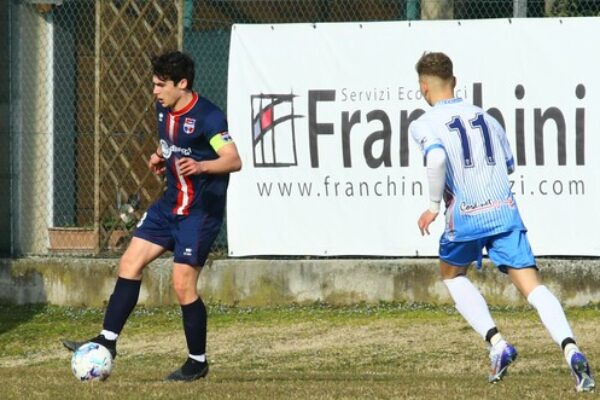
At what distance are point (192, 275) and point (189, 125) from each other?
894 mm

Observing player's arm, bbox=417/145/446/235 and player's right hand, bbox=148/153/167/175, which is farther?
player's right hand, bbox=148/153/167/175

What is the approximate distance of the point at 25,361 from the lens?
1293 cm

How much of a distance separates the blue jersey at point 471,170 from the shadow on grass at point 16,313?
6.53m

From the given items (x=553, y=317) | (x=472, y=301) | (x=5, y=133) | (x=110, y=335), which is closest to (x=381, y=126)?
(x=5, y=133)

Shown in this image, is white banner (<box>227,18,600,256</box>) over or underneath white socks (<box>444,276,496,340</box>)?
over

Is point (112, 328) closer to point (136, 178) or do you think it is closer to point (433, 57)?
point (433, 57)

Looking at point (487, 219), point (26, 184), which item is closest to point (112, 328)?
point (487, 219)

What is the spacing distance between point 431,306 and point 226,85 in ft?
10.2

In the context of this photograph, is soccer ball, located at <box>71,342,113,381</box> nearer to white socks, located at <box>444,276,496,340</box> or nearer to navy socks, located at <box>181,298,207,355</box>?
navy socks, located at <box>181,298,207,355</box>

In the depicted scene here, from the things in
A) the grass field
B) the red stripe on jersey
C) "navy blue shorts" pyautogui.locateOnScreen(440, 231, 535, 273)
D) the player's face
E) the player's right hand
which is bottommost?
the grass field

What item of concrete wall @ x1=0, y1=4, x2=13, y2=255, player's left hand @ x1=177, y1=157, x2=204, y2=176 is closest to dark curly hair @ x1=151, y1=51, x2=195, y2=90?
player's left hand @ x1=177, y1=157, x2=204, y2=176

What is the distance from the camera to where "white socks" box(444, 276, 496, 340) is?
8883mm

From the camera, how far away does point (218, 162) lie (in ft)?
29.1

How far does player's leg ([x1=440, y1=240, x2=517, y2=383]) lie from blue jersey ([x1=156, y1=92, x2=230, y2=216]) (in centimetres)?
142
